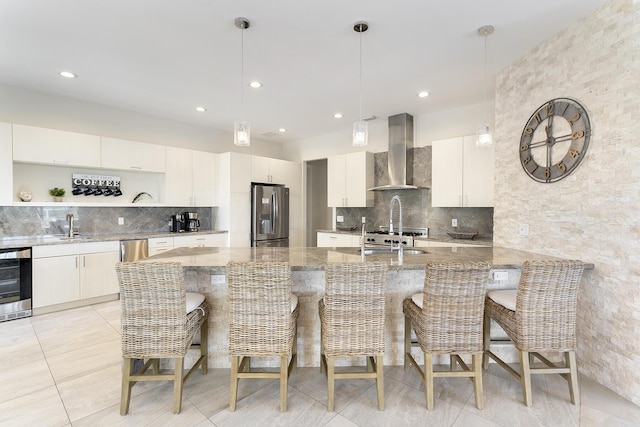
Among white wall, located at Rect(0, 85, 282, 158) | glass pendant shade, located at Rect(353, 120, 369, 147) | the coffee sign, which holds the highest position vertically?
white wall, located at Rect(0, 85, 282, 158)

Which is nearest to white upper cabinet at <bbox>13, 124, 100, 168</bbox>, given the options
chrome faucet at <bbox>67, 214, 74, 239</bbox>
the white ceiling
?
the white ceiling

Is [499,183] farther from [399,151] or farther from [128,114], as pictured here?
[128,114]

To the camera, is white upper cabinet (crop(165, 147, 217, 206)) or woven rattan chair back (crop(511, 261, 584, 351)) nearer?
woven rattan chair back (crop(511, 261, 584, 351))

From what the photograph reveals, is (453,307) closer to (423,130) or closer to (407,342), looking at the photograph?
(407,342)

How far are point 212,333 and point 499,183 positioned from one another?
3.13 m

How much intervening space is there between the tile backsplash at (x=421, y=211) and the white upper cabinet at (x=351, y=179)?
0.68 ft

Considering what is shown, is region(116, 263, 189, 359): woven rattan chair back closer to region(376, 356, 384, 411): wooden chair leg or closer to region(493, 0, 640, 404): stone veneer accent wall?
region(376, 356, 384, 411): wooden chair leg

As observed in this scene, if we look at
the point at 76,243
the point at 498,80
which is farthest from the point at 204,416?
the point at 498,80

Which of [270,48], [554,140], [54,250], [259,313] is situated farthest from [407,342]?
[54,250]

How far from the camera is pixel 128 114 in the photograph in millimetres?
4684

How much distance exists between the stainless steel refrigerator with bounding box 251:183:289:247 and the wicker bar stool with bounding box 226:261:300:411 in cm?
369

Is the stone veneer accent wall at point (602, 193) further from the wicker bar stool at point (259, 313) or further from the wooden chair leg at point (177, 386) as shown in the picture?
the wooden chair leg at point (177, 386)

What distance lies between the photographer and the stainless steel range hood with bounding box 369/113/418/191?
4734 mm

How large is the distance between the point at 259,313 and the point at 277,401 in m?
0.67
